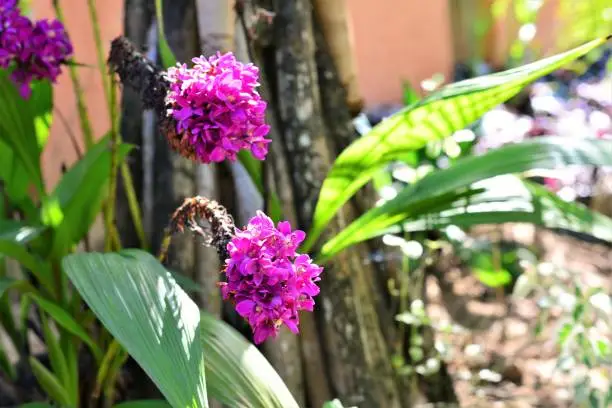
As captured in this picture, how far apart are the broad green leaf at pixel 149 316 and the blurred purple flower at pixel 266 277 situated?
8 cm

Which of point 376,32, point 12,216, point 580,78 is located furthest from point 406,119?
point 580,78

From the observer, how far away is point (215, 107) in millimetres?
1027

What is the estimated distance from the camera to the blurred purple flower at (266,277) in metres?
0.95

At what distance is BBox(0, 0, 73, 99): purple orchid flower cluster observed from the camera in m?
1.39

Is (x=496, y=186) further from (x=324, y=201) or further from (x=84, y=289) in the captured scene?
(x=84, y=289)

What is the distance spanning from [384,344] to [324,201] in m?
0.49

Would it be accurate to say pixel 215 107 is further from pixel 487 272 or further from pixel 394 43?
pixel 394 43

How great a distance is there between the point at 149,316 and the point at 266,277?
0.17 metres

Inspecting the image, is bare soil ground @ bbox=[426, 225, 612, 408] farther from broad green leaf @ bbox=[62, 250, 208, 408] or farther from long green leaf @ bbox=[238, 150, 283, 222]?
broad green leaf @ bbox=[62, 250, 208, 408]

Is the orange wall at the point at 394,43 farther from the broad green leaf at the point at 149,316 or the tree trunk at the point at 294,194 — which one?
the broad green leaf at the point at 149,316

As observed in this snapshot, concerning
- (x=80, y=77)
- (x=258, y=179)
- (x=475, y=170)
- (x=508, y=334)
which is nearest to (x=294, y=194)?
(x=258, y=179)

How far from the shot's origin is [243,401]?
1220 mm

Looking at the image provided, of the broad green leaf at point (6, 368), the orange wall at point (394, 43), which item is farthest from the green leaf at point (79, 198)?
the orange wall at point (394, 43)

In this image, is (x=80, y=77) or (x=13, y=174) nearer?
(x=13, y=174)
